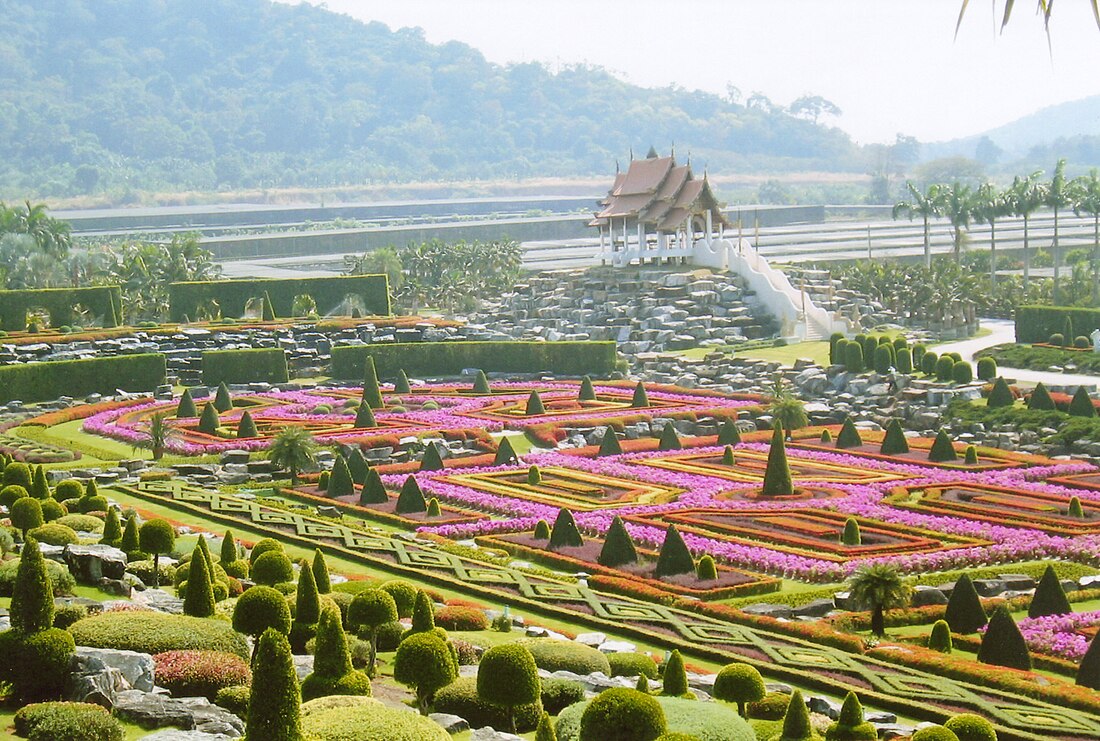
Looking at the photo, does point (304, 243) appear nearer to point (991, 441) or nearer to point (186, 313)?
point (186, 313)

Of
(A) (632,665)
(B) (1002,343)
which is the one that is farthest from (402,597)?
(B) (1002,343)

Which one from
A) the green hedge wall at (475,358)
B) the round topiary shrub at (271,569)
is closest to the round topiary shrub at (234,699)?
the round topiary shrub at (271,569)

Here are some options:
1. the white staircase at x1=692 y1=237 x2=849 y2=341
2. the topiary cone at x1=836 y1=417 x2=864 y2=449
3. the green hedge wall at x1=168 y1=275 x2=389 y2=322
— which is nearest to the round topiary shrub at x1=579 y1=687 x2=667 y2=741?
the topiary cone at x1=836 y1=417 x2=864 y2=449

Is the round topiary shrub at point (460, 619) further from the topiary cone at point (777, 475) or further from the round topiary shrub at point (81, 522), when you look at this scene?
the topiary cone at point (777, 475)

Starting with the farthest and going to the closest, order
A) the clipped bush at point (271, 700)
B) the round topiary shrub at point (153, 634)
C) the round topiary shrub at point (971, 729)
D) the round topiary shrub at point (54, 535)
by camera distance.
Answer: the round topiary shrub at point (54, 535) < the round topiary shrub at point (153, 634) < the round topiary shrub at point (971, 729) < the clipped bush at point (271, 700)

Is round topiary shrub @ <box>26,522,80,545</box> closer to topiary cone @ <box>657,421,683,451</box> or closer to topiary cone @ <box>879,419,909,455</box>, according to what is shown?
topiary cone @ <box>657,421,683,451</box>

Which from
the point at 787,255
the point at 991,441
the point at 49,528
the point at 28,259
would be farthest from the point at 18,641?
the point at 787,255
